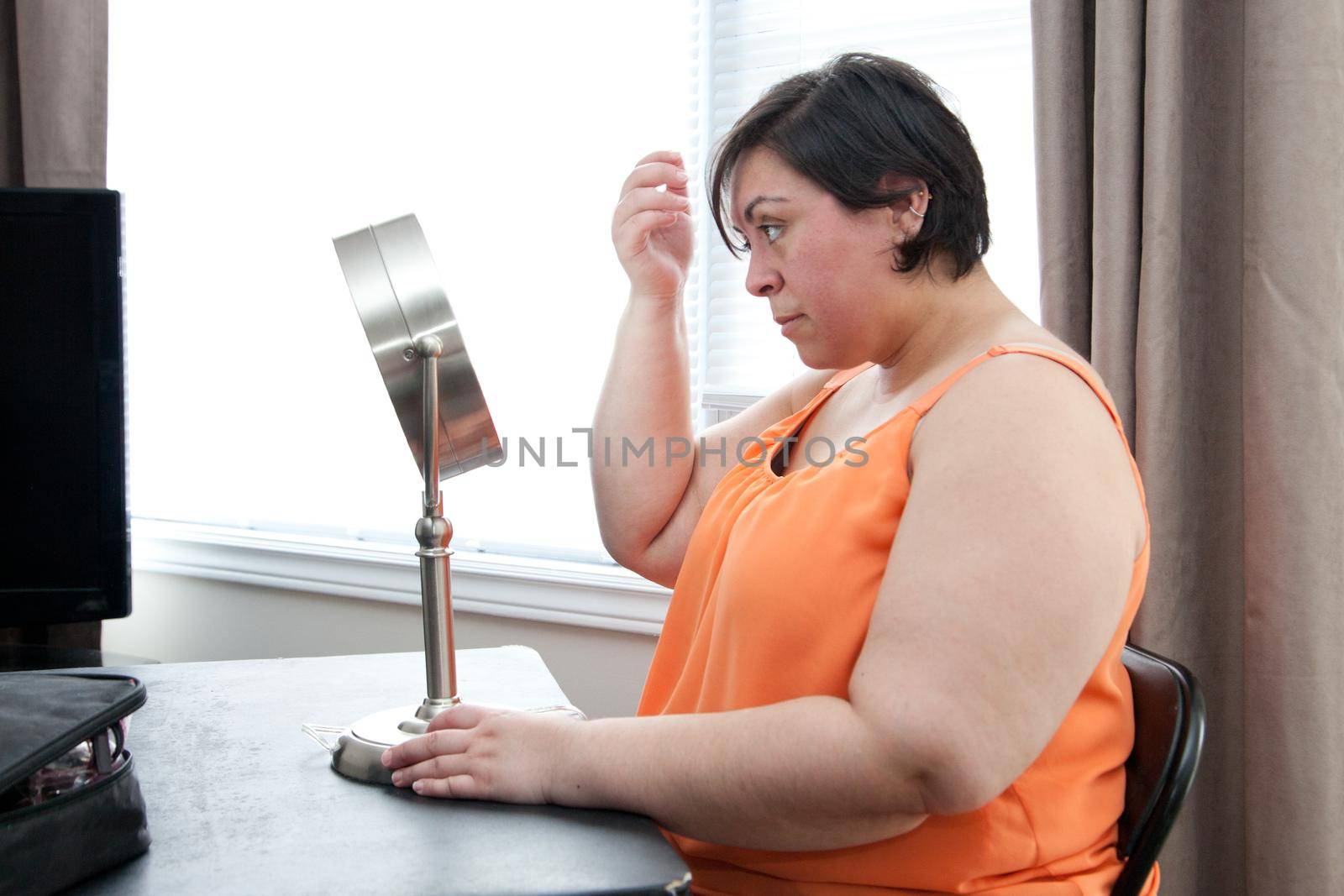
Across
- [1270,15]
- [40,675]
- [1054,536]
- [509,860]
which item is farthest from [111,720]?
[1270,15]

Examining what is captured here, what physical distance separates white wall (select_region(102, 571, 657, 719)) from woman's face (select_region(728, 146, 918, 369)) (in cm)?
106

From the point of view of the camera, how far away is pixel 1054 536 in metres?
0.81

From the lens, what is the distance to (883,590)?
33.7 inches

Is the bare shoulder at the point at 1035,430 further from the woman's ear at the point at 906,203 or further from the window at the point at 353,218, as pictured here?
the window at the point at 353,218

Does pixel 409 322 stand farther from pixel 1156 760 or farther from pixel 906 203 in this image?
pixel 1156 760

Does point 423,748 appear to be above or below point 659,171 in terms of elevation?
below

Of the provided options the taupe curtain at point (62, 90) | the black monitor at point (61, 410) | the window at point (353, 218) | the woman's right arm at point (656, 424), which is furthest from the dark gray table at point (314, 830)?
the taupe curtain at point (62, 90)

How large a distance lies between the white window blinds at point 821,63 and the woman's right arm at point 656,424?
3.0 inches

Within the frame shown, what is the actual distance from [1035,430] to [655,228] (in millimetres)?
635

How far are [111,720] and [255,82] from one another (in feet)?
6.73

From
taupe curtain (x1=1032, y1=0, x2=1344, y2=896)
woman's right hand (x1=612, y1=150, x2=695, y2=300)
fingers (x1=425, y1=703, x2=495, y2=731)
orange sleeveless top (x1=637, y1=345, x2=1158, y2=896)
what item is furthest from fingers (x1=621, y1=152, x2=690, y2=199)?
fingers (x1=425, y1=703, x2=495, y2=731)

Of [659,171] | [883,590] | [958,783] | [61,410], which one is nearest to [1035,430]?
[883,590]

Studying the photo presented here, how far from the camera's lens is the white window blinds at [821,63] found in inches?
70.3

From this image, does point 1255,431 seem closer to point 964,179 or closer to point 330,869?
point 964,179
